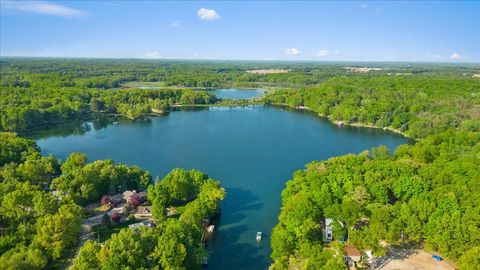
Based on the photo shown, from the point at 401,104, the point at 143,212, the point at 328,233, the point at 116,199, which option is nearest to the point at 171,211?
the point at 143,212

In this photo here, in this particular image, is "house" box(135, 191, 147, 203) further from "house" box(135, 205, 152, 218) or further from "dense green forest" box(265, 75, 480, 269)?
"dense green forest" box(265, 75, 480, 269)

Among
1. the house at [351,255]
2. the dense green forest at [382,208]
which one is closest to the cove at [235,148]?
the dense green forest at [382,208]

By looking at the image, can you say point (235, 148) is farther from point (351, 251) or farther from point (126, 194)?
point (351, 251)

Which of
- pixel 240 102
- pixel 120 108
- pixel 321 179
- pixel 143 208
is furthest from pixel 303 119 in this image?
pixel 143 208

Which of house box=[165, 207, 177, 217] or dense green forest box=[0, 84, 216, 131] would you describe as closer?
house box=[165, 207, 177, 217]

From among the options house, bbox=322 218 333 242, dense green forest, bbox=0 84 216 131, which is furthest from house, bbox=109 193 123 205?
dense green forest, bbox=0 84 216 131

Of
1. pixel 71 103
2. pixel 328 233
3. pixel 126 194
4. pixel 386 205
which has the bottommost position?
pixel 328 233
